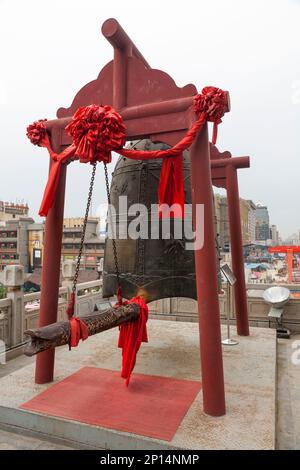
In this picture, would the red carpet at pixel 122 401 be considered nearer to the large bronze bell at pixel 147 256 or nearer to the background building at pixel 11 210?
the large bronze bell at pixel 147 256

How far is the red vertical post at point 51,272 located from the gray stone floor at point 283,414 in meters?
0.84

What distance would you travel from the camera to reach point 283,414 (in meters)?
4.05

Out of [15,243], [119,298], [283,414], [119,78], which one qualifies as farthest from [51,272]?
[15,243]

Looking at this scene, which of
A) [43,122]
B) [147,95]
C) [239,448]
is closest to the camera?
[239,448]

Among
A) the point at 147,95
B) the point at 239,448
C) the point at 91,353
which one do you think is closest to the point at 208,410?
the point at 239,448

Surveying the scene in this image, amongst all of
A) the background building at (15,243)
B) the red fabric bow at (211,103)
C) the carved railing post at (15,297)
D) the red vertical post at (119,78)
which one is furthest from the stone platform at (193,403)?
the background building at (15,243)

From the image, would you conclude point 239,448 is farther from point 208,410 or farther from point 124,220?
point 124,220

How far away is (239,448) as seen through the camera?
292 cm

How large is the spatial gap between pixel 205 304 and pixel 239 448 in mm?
1296

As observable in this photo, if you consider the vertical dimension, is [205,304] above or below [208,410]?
above

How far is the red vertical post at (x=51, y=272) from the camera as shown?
4254 mm

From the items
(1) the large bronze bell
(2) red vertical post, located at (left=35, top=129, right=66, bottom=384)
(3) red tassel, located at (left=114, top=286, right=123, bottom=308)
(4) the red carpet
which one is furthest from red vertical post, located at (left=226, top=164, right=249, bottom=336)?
(2) red vertical post, located at (left=35, top=129, right=66, bottom=384)

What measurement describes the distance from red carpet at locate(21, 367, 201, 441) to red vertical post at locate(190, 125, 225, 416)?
394 millimetres

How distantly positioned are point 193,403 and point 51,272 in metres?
2.30
